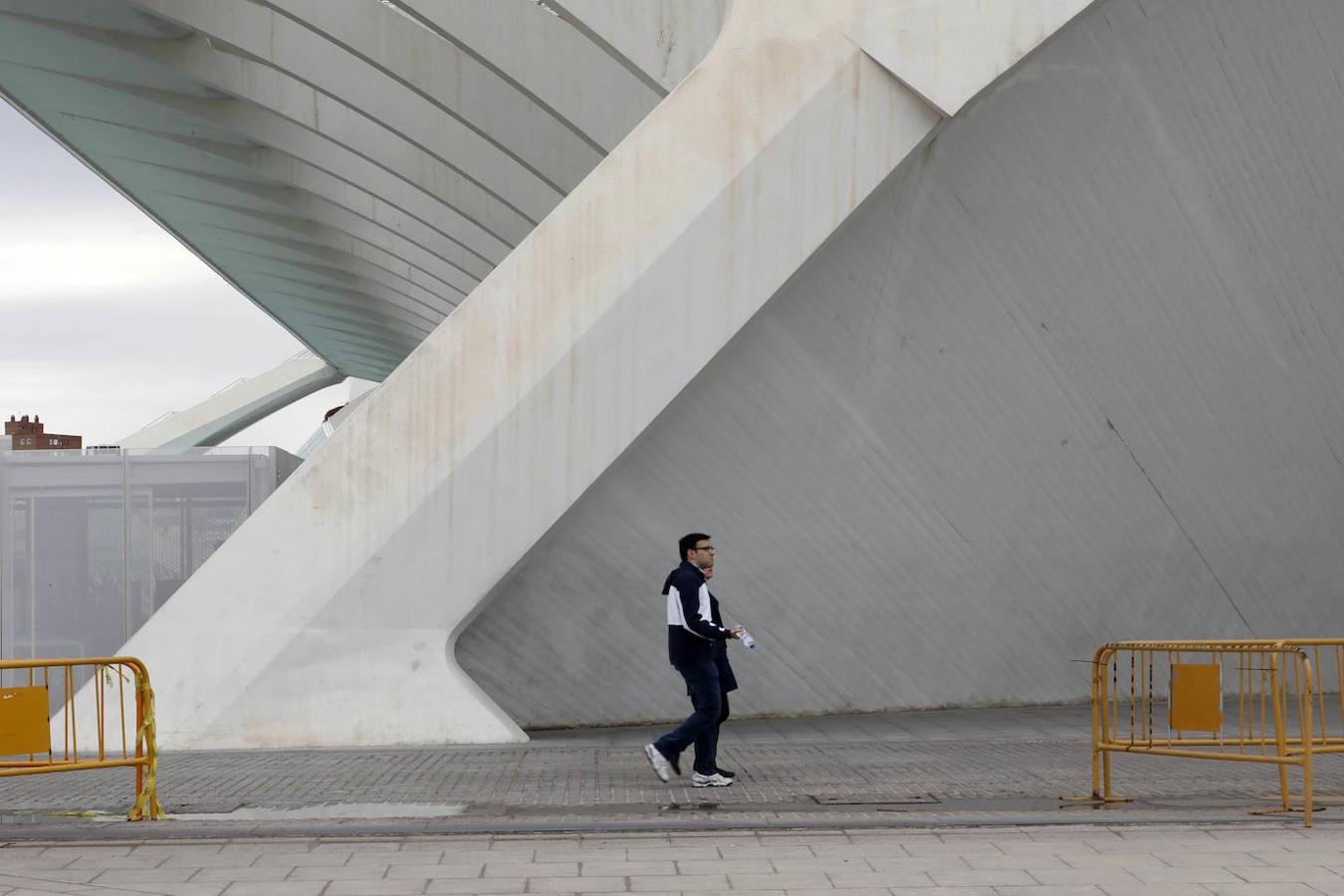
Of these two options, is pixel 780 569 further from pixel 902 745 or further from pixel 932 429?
pixel 902 745

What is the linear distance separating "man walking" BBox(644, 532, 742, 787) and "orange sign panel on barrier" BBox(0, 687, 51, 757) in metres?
3.24

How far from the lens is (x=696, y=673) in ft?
29.5

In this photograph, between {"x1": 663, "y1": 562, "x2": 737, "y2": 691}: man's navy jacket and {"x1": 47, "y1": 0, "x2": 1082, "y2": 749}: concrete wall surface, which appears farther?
{"x1": 47, "y1": 0, "x2": 1082, "y2": 749}: concrete wall surface

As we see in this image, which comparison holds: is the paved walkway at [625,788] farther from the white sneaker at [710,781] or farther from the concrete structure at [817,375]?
the concrete structure at [817,375]

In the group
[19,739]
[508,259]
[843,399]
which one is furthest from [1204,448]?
[19,739]

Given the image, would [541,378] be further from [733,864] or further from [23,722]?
[733,864]

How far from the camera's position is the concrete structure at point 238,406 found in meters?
57.2

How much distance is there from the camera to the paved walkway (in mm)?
7410

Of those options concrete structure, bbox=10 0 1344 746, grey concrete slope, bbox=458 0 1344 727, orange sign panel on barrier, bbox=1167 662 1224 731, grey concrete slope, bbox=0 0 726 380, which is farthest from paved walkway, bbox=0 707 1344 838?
grey concrete slope, bbox=0 0 726 380

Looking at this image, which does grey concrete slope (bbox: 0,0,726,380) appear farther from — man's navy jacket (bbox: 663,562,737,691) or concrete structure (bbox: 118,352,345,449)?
concrete structure (bbox: 118,352,345,449)

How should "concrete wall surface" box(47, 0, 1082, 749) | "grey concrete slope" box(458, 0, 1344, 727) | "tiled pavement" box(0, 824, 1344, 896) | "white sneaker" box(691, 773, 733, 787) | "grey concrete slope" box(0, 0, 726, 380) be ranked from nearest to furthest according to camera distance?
1. "tiled pavement" box(0, 824, 1344, 896)
2. "white sneaker" box(691, 773, 733, 787)
3. "concrete wall surface" box(47, 0, 1082, 749)
4. "grey concrete slope" box(458, 0, 1344, 727)
5. "grey concrete slope" box(0, 0, 726, 380)

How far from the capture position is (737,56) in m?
11.3

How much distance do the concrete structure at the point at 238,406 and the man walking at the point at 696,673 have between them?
1976 inches

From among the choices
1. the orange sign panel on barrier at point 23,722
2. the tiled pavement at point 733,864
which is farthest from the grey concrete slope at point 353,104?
the tiled pavement at point 733,864
